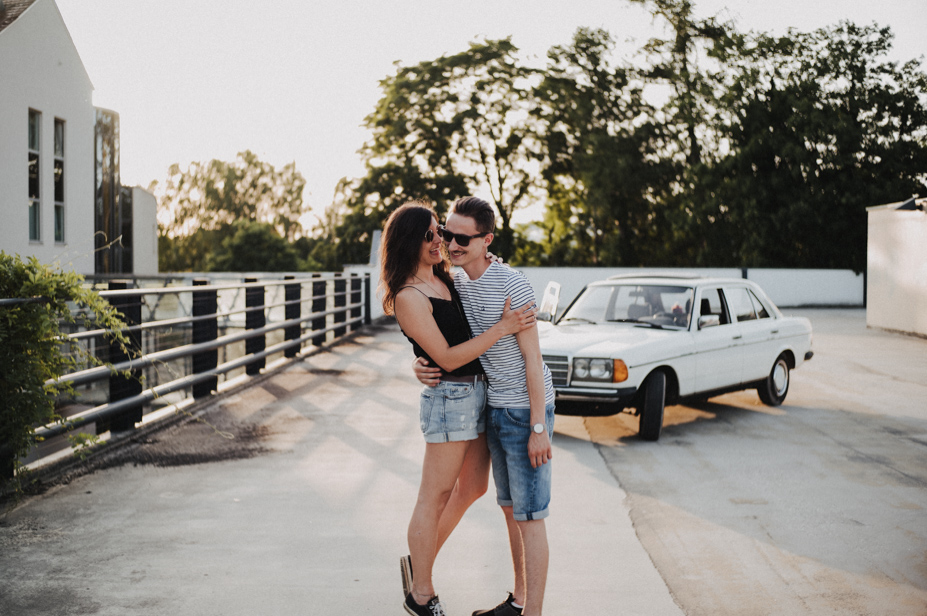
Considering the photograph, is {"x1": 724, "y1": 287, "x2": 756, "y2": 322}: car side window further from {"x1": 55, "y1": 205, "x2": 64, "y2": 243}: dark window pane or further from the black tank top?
{"x1": 55, "y1": 205, "x2": 64, "y2": 243}: dark window pane

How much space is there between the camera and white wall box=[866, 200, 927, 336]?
65.8 ft

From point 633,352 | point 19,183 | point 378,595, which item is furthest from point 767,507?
point 19,183

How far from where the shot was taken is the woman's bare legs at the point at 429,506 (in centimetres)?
346

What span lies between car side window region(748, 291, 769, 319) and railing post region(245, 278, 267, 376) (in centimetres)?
645

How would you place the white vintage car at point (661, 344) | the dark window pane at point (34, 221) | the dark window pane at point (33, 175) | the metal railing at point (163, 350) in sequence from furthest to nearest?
1. the dark window pane at point (33, 175)
2. the dark window pane at point (34, 221)
3. the white vintage car at point (661, 344)
4. the metal railing at point (163, 350)

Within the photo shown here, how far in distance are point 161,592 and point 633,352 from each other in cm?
476

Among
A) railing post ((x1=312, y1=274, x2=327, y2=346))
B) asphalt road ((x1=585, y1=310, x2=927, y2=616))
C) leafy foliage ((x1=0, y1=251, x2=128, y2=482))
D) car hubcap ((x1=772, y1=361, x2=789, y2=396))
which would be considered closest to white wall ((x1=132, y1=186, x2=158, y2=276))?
railing post ((x1=312, y1=274, x2=327, y2=346))

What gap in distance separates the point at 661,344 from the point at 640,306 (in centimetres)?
112

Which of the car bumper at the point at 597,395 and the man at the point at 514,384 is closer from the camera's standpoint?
the man at the point at 514,384

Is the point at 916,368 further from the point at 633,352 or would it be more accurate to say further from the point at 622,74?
the point at 622,74

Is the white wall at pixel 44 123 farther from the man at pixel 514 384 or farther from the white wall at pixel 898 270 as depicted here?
the white wall at pixel 898 270

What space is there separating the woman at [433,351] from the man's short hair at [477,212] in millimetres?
138

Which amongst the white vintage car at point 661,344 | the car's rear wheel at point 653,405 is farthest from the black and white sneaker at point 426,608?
the car's rear wheel at point 653,405

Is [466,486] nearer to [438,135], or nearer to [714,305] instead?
[714,305]
